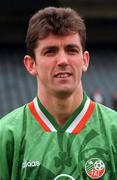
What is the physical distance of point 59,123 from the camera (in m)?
3.62

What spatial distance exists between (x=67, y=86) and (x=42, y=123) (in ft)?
1.23

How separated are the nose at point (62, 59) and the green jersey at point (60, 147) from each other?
0.40 meters

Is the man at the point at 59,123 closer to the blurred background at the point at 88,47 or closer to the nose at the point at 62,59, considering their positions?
the nose at the point at 62,59

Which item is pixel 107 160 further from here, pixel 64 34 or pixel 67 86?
pixel 64 34

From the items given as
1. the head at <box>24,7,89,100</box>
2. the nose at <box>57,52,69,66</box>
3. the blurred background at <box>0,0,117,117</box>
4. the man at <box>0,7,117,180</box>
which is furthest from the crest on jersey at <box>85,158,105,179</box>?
the blurred background at <box>0,0,117,117</box>

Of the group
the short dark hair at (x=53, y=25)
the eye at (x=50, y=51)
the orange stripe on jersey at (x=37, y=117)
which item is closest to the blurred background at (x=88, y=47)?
the orange stripe on jersey at (x=37, y=117)

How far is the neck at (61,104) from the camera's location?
3.53m

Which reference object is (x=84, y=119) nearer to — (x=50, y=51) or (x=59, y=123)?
A: (x=59, y=123)

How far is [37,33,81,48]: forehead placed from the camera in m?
3.40

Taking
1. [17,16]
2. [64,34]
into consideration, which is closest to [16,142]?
[64,34]

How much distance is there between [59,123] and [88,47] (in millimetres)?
12402

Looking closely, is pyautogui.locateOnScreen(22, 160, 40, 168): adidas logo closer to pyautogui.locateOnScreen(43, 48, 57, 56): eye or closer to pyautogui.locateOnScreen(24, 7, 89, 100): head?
pyautogui.locateOnScreen(24, 7, 89, 100): head

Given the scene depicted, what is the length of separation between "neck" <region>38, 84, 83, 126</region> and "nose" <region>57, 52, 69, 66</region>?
0.81 feet

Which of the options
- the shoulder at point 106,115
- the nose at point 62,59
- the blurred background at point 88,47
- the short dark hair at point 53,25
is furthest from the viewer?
the blurred background at point 88,47
